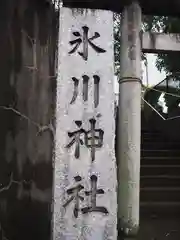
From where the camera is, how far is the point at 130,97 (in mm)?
4363

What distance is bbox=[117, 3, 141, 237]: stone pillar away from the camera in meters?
4.23

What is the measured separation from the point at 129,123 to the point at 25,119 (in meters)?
1.53

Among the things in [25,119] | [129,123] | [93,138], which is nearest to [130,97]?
[129,123]

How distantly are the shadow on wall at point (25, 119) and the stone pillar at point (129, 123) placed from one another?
1340 millimetres

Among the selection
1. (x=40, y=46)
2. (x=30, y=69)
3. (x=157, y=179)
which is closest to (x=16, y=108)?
(x=30, y=69)

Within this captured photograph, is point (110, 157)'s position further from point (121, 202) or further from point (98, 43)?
point (98, 43)

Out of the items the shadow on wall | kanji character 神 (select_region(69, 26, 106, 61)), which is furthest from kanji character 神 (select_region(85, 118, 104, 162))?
the shadow on wall

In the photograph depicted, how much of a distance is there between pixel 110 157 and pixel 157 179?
3.46 meters

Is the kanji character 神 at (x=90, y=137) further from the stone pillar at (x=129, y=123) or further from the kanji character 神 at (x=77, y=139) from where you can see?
the stone pillar at (x=129, y=123)

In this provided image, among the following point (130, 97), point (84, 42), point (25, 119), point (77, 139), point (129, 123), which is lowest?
point (77, 139)

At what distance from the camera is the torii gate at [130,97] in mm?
4242

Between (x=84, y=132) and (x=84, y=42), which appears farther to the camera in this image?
(x=84, y=42)

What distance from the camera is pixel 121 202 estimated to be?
168 inches

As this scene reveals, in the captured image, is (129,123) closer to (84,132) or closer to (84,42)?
(84,132)
